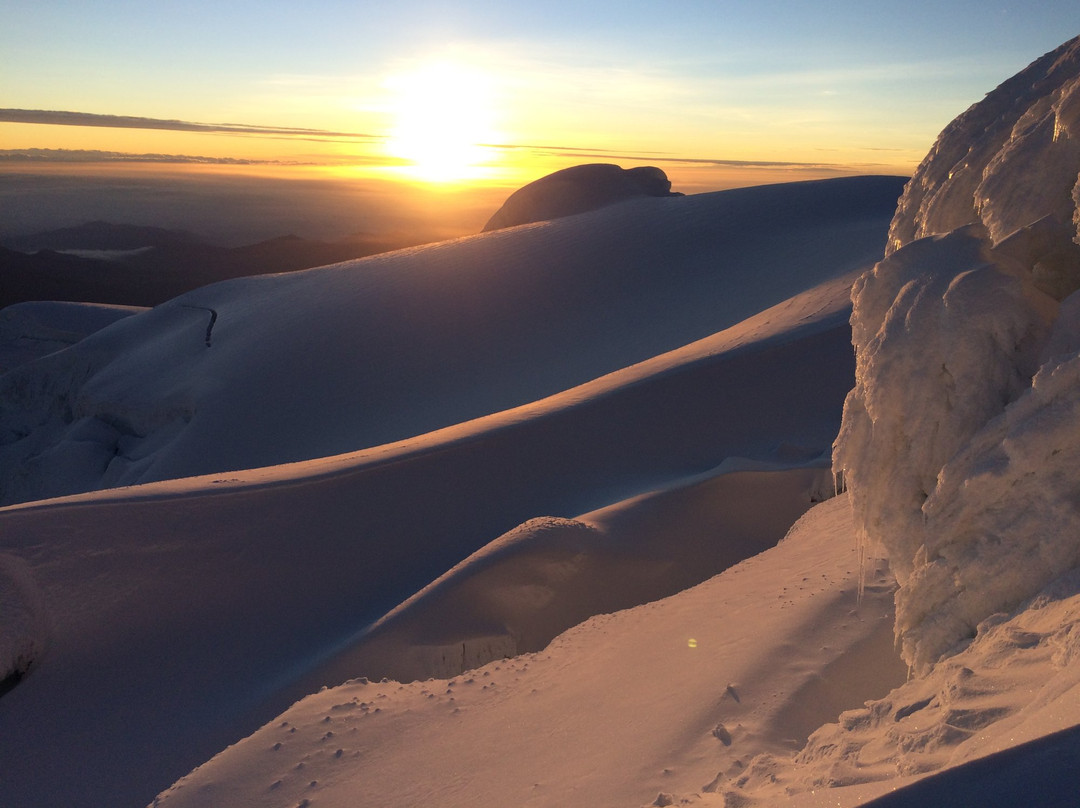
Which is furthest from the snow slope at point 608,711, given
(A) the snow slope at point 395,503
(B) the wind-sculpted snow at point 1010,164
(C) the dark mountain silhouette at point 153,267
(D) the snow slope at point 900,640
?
(C) the dark mountain silhouette at point 153,267

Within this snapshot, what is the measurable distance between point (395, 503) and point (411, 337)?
29.0 feet

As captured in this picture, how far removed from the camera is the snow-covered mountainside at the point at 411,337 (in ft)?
47.5

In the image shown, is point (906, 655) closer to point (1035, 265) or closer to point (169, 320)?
point (1035, 265)

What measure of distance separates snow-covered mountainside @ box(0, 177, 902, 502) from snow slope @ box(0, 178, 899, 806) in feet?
0.29

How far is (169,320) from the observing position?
821 inches

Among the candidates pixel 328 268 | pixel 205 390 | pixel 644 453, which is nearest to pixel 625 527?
pixel 644 453

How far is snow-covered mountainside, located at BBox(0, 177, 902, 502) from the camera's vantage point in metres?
14.5

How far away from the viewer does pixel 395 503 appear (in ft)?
26.7

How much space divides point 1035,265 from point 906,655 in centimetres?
151

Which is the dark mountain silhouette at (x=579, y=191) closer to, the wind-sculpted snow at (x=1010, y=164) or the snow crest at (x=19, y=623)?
the snow crest at (x=19, y=623)

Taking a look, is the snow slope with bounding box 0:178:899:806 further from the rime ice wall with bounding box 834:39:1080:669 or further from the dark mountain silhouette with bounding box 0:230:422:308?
the dark mountain silhouette with bounding box 0:230:422:308

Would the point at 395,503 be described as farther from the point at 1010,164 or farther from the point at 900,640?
the point at 1010,164

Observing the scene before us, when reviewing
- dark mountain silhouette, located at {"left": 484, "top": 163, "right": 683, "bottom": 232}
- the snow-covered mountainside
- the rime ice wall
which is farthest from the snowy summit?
dark mountain silhouette, located at {"left": 484, "top": 163, "right": 683, "bottom": 232}

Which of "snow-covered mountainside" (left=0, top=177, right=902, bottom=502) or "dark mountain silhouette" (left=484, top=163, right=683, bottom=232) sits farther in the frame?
"dark mountain silhouette" (left=484, top=163, right=683, bottom=232)
